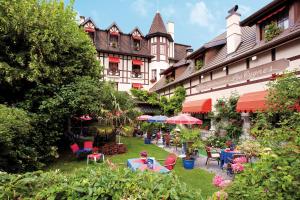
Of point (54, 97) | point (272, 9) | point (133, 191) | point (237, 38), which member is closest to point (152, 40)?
point (237, 38)

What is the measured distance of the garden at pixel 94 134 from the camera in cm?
291

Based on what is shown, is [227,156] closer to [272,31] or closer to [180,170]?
[180,170]

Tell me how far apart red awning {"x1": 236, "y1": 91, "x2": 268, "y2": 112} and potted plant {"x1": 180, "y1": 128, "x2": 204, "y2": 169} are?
3.28 meters

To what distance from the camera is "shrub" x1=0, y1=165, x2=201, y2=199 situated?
258 centimetres

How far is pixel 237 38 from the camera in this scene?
16078 mm

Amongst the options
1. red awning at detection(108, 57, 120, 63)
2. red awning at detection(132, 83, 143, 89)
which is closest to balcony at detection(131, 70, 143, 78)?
red awning at detection(132, 83, 143, 89)

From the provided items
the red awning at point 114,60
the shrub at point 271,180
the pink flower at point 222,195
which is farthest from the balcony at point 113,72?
the pink flower at point 222,195

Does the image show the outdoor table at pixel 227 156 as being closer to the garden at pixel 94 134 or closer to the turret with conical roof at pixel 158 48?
the garden at pixel 94 134

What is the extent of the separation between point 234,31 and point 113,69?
686 inches

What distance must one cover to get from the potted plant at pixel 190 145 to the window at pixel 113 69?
1935 centimetres

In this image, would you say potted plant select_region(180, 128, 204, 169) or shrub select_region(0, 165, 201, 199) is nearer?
shrub select_region(0, 165, 201, 199)

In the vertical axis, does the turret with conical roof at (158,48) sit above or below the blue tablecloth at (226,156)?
above

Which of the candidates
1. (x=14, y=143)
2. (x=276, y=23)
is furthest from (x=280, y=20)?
(x=14, y=143)

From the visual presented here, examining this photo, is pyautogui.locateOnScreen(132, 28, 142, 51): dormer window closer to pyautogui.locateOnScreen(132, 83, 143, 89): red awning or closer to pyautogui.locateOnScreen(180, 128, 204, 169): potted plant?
pyautogui.locateOnScreen(132, 83, 143, 89): red awning
